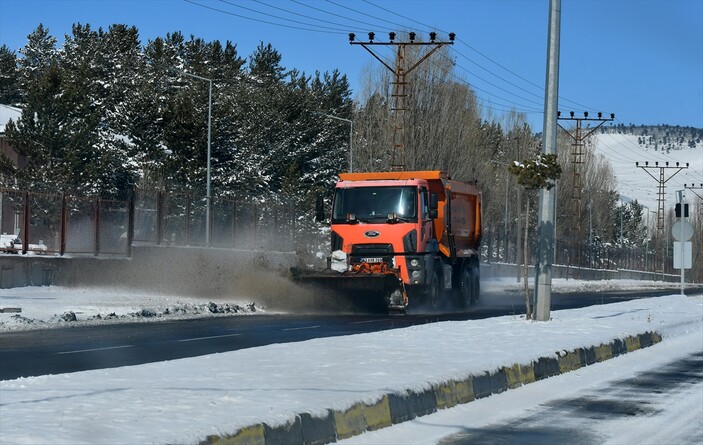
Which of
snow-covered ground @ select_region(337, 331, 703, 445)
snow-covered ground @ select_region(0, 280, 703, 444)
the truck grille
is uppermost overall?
the truck grille

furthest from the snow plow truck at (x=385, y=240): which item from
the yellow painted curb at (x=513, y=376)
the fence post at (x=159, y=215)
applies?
the yellow painted curb at (x=513, y=376)

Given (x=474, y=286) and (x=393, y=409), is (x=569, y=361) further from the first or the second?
(x=474, y=286)

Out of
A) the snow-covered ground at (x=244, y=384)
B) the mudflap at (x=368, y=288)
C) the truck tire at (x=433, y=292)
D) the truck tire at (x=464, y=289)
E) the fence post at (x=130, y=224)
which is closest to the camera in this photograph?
the snow-covered ground at (x=244, y=384)

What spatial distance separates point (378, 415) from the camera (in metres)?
10.1

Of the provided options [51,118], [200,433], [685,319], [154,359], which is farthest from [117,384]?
[51,118]

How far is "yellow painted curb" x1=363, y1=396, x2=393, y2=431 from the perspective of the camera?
32.4ft

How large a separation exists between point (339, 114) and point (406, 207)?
66.1 metres

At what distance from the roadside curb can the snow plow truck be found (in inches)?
557

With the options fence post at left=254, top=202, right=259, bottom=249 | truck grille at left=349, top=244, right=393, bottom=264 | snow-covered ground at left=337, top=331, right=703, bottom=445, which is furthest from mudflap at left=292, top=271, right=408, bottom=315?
snow-covered ground at left=337, top=331, right=703, bottom=445

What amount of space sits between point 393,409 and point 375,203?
20.4 m

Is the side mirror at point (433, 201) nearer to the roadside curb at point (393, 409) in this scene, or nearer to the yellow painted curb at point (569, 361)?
the yellow painted curb at point (569, 361)

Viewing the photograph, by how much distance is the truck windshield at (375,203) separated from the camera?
30.3 meters

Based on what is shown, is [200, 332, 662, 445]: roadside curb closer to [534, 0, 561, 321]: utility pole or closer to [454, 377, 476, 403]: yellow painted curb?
[454, 377, 476, 403]: yellow painted curb

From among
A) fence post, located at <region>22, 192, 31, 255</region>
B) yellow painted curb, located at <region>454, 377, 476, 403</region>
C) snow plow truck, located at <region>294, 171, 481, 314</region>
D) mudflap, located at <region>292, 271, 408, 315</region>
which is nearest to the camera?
yellow painted curb, located at <region>454, 377, 476, 403</region>
